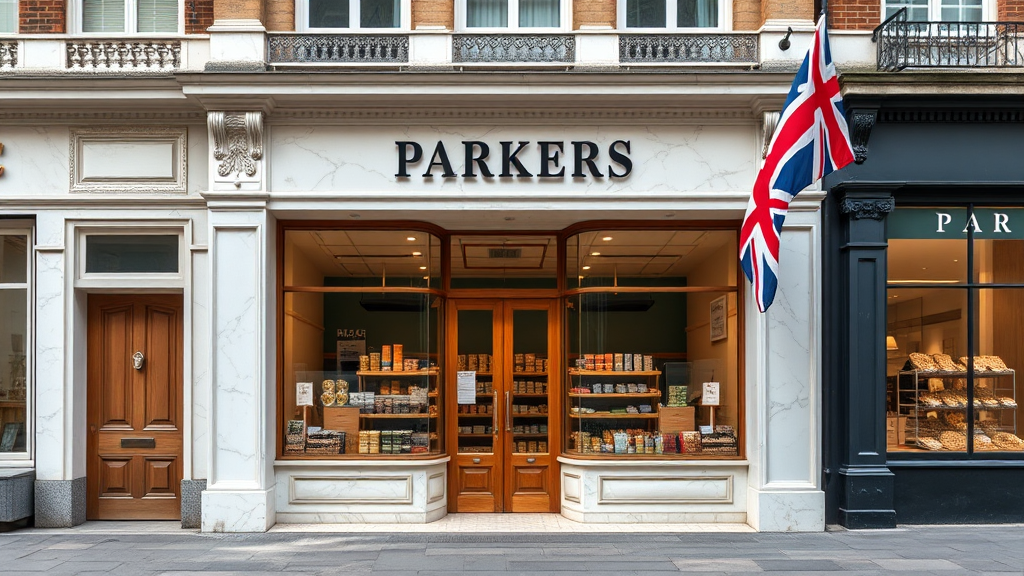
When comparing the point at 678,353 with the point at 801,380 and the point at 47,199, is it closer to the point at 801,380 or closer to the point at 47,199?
the point at 801,380

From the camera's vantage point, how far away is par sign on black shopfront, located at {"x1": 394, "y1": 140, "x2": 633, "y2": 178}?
1089 centimetres

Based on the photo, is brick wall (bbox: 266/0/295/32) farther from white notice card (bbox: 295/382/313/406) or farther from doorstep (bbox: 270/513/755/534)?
doorstep (bbox: 270/513/755/534)

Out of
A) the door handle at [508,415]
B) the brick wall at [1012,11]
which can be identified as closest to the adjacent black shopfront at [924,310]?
the brick wall at [1012,11]

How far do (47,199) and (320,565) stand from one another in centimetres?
544

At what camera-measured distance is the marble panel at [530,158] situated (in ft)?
35.8

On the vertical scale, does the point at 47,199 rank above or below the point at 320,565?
above

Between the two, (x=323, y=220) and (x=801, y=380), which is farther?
(x=323, y=220)

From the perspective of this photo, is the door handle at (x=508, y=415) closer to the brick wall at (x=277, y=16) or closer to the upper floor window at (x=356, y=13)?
the upper floor window at (x=356, y=13)

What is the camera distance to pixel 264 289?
10719 mm

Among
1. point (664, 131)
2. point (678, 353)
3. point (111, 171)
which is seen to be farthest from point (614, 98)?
point (111, 171)

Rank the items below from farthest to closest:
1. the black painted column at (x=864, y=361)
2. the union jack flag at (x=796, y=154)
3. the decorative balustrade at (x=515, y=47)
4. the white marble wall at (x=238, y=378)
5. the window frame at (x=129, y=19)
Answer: the window frame at (x=129, y=19) → the decorative balustrade at (x=515, y=47) → the black painted column at (x=864, y=361) → the white marble wall at (x=238, y=378) → the union jack flag at (x=796, y=154)

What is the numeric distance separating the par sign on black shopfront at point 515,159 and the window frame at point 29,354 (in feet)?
14.6

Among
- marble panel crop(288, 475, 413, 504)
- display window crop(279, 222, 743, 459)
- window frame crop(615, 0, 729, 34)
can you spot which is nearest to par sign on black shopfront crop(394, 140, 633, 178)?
display window crop(279, 222, 743, 459)

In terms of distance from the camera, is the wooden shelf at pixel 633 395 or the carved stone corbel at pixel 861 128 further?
the wooden shelf at pixel 633 395
